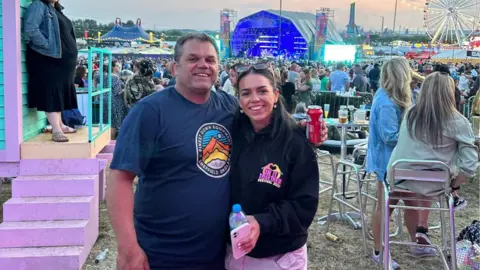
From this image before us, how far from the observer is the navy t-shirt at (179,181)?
1.86 m

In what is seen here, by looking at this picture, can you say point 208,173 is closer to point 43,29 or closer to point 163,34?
point 43,29

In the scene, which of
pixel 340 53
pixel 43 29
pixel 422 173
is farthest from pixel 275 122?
pixel 340 53

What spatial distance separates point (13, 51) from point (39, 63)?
267mm

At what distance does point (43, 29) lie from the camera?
391 cm

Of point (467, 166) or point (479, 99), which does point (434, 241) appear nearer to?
point (467, 166)

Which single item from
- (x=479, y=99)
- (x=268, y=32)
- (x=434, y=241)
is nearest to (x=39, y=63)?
(x=434, y=241)

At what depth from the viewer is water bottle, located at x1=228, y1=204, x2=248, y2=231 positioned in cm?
177

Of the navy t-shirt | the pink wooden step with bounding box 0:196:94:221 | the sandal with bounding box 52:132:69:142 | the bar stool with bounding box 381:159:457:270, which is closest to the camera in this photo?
the navy t-shirt

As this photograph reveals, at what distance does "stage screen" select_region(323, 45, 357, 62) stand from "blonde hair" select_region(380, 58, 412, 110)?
37.2 metres

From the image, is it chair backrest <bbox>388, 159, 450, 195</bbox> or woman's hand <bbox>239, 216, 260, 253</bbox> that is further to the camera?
chair backrest <bbox>388, 159, 450, 195</bbox>

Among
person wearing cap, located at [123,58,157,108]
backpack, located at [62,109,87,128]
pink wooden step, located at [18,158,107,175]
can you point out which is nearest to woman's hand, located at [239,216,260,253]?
pink wooden step, located at [18,158,107,175]

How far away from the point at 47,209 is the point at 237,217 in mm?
2509

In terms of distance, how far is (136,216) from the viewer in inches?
78.2

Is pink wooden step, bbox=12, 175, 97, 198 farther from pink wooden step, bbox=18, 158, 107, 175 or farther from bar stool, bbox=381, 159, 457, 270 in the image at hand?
bar stool, bbox=381, 159, 457, 270
